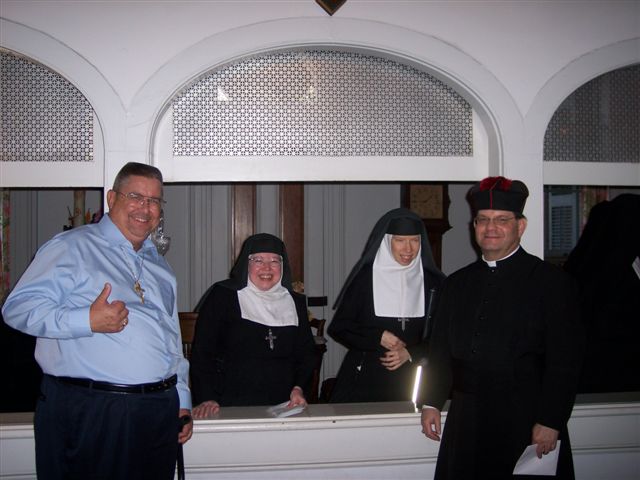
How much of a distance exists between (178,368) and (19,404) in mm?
1373

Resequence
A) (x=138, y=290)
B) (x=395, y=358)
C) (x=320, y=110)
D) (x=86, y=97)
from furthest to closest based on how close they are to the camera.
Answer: (x=320, y=110) → (x=395, y=358) → (x=86, y=97) → (x=138, y=290)

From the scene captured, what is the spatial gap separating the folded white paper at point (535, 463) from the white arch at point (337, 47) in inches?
52.7

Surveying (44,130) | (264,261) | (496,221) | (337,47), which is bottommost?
(264,261)

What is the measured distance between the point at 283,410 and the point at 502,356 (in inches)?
38.6

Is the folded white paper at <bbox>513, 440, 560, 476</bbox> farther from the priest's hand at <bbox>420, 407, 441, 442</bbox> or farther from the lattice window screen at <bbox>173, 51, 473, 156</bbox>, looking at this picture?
the lattice window screen at <bbox>173, 51, 473, 156</bbox>

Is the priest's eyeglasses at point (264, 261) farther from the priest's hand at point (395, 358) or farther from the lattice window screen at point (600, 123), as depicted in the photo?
the lattice window screen at point (600, 123)

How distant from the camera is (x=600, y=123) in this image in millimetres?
3121

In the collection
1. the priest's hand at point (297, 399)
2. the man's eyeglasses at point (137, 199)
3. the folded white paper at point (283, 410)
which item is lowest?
the folded white paper at point (283, 410)

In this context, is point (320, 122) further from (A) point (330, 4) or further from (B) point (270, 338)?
(B) point (270, 338)

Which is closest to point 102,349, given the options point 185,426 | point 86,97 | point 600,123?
point 185,426

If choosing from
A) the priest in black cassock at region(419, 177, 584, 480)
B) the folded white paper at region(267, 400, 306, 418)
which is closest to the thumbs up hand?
the folded white paper at region(267, 400, 306, 418)

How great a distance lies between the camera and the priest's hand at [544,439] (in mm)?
2232

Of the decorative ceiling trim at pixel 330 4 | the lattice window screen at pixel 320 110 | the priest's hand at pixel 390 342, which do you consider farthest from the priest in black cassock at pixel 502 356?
the decorative ceiling trim at pixel 330 4

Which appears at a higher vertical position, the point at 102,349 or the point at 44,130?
the point at 44,130
